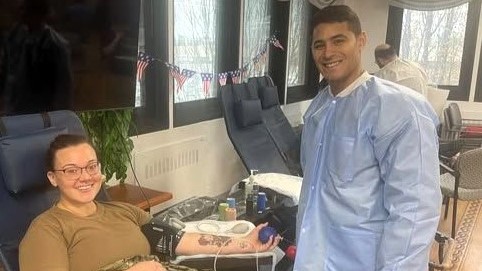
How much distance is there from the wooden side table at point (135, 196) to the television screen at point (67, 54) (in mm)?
456

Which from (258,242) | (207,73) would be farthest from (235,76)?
(258,242)

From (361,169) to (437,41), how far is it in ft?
13.8

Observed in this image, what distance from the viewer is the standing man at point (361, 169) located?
1196 mm

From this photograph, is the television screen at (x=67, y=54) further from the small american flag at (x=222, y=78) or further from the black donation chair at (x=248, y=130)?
the small american flag at (x=222, y=78)

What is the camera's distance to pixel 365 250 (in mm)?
1331

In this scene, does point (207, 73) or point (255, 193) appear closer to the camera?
point (255, 193)

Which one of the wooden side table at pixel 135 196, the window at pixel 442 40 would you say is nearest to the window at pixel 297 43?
the window at pixel 442 40

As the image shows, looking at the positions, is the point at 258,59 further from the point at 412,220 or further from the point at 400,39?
the point at 412,220

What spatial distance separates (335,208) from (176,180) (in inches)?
70.3

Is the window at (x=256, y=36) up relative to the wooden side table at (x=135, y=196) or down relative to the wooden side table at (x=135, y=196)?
up

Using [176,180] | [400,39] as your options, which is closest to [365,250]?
[176,180]

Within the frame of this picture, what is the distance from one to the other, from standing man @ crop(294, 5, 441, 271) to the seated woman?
0.58m

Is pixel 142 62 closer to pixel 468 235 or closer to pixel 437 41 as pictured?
pixel 468 235

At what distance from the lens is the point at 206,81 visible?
3295mm
